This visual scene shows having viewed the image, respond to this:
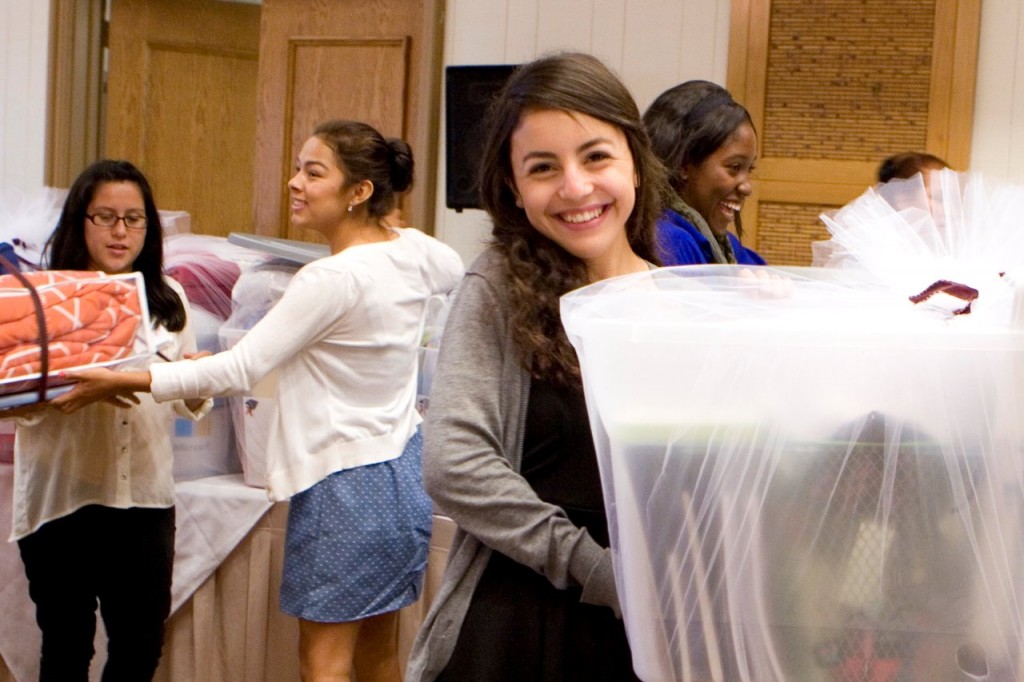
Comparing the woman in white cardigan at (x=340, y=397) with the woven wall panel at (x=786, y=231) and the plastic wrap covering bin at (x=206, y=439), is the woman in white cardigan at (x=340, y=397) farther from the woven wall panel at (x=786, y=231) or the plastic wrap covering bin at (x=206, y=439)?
the woven wall panel at (x=786, y=231)

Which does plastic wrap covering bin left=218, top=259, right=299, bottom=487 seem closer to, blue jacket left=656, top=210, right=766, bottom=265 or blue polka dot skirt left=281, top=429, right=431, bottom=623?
blue polka dot skirt left=281, top=429, right=431, bottom=623

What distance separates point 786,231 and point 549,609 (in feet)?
9.27

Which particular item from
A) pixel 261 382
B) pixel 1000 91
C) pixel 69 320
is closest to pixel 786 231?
pixel 1000 91

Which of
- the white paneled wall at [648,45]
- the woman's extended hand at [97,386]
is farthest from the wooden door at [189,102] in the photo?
the woman's extended hand at [97,386]

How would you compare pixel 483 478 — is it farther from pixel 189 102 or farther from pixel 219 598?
pixel 189 102

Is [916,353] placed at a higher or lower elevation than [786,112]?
lower

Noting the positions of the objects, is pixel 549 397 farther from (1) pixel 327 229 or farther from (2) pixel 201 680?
(2) pixel 201 680

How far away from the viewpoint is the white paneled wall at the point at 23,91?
447cm

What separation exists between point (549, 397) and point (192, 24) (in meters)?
4.03

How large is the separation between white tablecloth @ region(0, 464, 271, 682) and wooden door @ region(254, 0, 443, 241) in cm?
155

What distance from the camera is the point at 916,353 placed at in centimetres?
77

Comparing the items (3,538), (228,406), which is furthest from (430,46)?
(3,538)

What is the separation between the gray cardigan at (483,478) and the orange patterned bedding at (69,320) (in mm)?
1019

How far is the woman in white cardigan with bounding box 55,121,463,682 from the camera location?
208 cm
